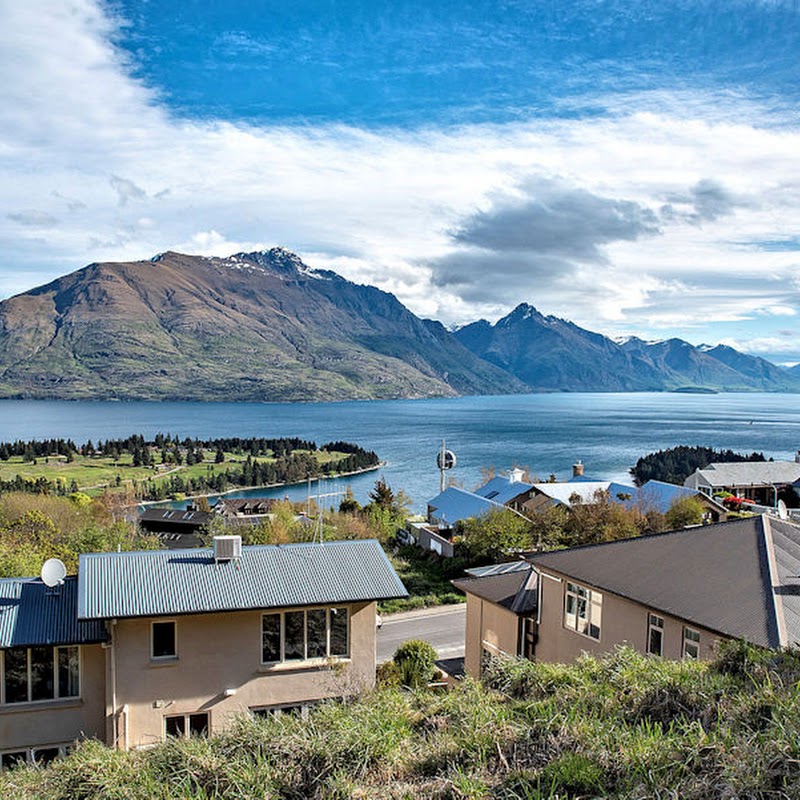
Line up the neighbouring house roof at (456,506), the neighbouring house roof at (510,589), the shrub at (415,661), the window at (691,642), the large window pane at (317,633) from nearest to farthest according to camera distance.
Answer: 1. the window at (691,642)
2. the large window pane at (317,633)
3. the shrub at (415,661)
4. the neighbouring house roof at (510,589)
5. the neighbouring house roof at (456,506)

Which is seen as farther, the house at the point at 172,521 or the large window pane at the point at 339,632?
the house at the point at 172,521

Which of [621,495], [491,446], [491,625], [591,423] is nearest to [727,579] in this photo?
[491,625]

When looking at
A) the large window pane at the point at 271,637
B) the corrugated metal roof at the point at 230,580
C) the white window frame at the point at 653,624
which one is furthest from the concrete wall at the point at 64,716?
the white window frame at the point at 653,624

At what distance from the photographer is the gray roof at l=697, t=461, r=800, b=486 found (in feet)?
205

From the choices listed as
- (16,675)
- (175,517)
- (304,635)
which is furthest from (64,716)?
(175,517)

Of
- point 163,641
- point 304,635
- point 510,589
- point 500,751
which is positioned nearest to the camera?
point 500,751

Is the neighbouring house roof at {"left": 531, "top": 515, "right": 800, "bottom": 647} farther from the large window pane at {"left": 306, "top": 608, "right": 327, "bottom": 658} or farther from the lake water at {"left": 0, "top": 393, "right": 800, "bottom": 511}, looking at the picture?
the lake water at {"left": 0, "top": 393, "right": 800, "bottom": 511}

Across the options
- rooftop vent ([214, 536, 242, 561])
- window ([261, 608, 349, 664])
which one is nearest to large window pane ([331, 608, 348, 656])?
window ([261, 608, 349, 664])

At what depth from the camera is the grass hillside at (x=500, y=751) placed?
4098 millimetres

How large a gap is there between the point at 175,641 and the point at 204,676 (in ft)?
2.80

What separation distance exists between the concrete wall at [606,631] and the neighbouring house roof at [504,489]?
3288 cm

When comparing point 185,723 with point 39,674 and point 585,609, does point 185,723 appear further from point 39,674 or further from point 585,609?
point 585,609

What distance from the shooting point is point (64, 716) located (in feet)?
41.8

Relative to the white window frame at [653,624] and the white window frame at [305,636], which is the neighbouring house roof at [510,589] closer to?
the white window frame at [653,624]
